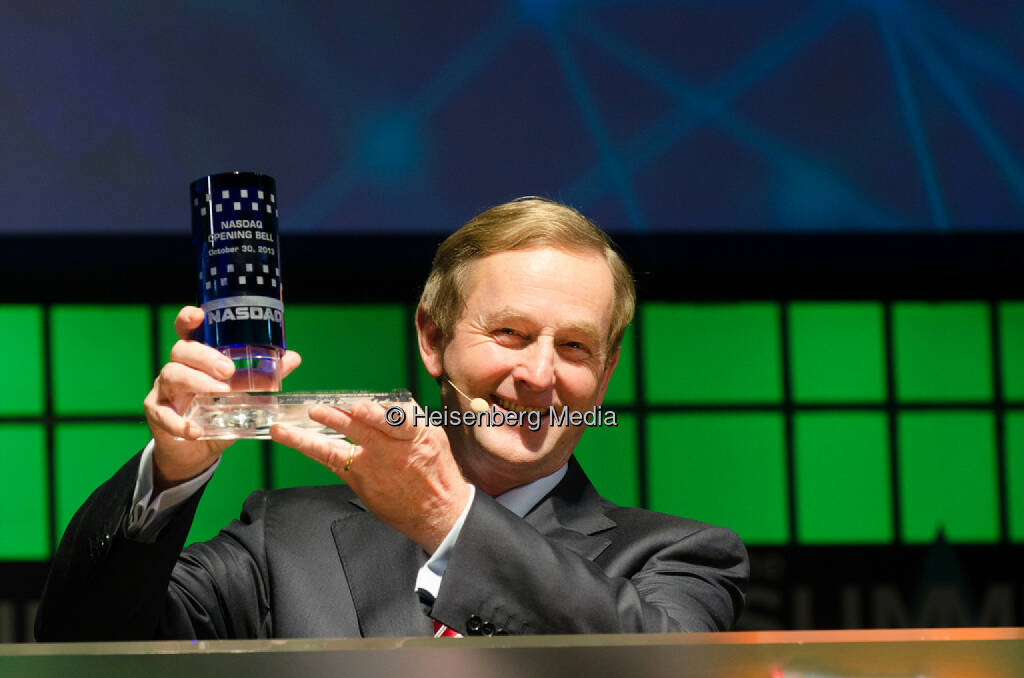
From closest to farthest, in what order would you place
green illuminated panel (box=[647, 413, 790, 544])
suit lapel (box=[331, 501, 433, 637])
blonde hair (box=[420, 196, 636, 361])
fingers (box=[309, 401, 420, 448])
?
fingers (box=[309, 401, 420, 448]) → suit lapel (box=[331, 501, 433, 637]) → blonde hair (box=[420, 196, 636, 361]) → green illuminated panel (box=[647, 413, 790, 544])

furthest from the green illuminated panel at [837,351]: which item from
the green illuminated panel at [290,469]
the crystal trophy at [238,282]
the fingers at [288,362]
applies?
the crystal trophy at [238,282]

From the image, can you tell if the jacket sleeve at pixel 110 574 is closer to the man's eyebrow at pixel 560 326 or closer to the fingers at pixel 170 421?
the fingers at pixel 170 421

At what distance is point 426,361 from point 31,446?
3.17m

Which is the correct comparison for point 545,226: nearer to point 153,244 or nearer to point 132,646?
point 132,646

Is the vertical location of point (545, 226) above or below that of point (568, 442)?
above

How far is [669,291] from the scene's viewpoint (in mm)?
5012

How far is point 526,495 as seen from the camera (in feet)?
6.73

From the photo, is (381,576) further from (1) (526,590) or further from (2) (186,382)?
(2) (186,382)

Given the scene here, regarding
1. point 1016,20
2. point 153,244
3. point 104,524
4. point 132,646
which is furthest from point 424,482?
point 1016,20

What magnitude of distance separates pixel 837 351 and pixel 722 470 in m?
0.71

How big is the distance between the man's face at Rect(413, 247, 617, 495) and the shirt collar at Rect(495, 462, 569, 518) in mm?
17

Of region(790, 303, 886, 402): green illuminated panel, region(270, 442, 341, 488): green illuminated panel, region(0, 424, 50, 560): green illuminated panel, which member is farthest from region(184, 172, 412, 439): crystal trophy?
region(790, 303, 886, 402): green illuminated panel

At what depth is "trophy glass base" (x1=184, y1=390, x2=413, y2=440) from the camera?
4.47 feet

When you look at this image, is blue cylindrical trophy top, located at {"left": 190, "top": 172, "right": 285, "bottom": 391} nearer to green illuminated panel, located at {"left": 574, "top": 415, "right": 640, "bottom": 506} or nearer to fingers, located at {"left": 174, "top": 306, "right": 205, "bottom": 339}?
fingers, located at {"left": 174, "top": 306, "right": 205, "bottom": 339}
